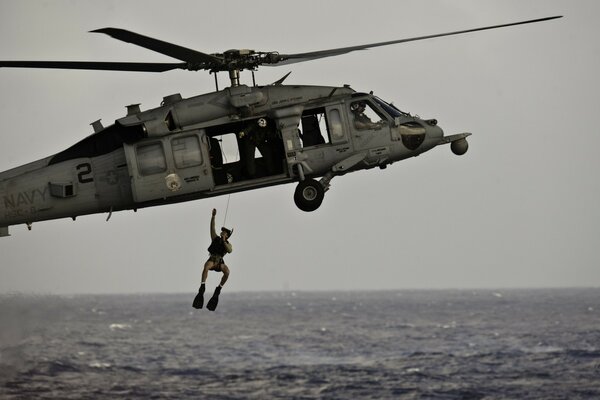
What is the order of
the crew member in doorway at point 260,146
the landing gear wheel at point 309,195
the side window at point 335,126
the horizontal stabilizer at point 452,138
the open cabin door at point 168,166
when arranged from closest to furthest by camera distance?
the open cabin door at point 168,166 → the crew member in doorway at point 260,146 → the landing gear wheel at point 309,195 → the side window at point 335,126 → the horizontal stabilizer at point 452,138

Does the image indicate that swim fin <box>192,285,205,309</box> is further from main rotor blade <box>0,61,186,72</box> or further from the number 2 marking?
main rotor blade <box>0,61,186,72</box>

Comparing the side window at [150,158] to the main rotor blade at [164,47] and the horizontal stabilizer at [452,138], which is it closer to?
the main rotor blade at [164,47]

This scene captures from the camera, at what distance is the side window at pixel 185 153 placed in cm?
2966

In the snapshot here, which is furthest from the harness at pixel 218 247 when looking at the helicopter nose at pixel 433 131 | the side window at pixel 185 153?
the helicopter nose at pixel 433 131

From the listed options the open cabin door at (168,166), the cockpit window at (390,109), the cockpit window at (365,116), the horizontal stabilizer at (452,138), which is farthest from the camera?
the horizontal stabilizer at (452,138)

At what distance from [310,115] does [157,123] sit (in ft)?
13.9

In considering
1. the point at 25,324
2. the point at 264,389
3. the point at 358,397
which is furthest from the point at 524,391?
the point at 25,324

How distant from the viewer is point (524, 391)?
17988 centimetres

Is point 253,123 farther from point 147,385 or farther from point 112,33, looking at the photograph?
point 147,385

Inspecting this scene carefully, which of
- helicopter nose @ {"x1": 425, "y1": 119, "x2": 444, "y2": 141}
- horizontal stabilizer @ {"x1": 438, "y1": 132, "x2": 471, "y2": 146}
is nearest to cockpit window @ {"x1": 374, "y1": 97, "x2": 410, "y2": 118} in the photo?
helicopter nose @ {"x1": 425, "y1": 119, "x2": 444, "y2": 141}

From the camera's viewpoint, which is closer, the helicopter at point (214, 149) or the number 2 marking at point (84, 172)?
the helicopter at point (214, 149)

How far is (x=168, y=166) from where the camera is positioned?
29.7 meters

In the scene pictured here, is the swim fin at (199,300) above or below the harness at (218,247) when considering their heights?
below

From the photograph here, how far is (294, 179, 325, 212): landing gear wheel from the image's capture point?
3016 cm
